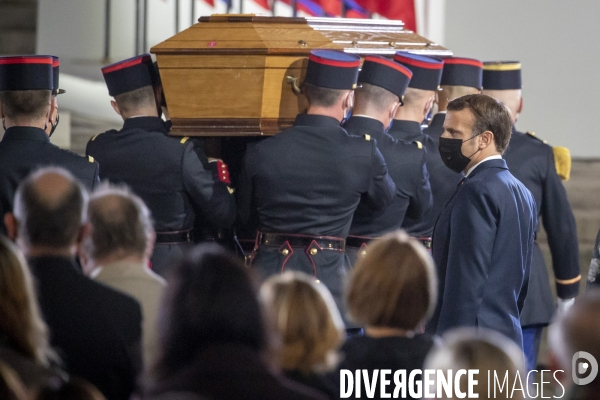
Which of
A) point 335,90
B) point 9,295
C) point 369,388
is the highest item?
point 335,90

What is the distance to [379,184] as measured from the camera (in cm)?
362

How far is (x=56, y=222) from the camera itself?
7.64ft

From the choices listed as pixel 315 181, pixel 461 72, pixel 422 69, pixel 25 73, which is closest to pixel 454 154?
pixel 315 181

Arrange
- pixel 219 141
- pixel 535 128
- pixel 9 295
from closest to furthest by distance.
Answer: pixel 9 295 → pixel 219 141 → pixel 535 128

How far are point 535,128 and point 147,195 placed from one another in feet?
11.8

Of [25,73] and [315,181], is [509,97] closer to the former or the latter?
[315,181]

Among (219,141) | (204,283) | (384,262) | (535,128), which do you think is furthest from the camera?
(535,128)

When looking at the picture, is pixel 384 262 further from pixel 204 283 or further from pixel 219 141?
pixel 219 141

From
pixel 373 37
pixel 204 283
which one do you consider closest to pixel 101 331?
pixel 204 283

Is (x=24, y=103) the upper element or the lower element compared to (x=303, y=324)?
upper

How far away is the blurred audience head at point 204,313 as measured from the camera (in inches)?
69.4

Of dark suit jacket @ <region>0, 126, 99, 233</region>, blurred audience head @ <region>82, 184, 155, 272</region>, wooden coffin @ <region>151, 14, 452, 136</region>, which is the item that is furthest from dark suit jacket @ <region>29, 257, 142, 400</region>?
wooden coffin @ <region>151, 14, 452, 136</region>

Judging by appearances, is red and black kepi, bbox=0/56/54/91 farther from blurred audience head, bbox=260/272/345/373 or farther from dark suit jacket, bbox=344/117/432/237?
blurred audience head, bbox=260/272/345/373

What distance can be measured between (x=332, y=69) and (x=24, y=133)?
3.32 feet
